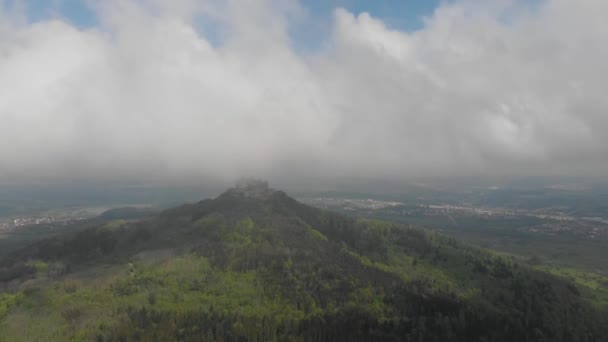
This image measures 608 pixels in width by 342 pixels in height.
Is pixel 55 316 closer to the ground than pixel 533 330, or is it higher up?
higher up

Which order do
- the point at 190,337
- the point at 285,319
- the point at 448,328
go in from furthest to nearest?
the point at 448,328 → the point at 285,319 → the point at 190,337

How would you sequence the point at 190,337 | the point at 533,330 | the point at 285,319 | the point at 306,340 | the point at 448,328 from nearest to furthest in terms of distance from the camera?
the point at 190,337 → the point at 306,340 → the point at 285,319 → the point at 448,328 → the point at 533,330

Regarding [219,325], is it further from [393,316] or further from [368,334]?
[393,316]

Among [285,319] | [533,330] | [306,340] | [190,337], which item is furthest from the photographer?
[533,330]

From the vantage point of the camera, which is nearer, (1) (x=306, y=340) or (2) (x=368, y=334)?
(1) (x=306, y=340)

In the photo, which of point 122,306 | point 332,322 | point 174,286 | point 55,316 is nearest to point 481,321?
point 332,322

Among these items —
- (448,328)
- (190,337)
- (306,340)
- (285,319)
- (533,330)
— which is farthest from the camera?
(533,330)

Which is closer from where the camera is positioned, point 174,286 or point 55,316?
point 55,316

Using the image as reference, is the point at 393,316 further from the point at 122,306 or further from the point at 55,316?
the point at 55,316

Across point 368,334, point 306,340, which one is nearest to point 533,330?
point 368,334
